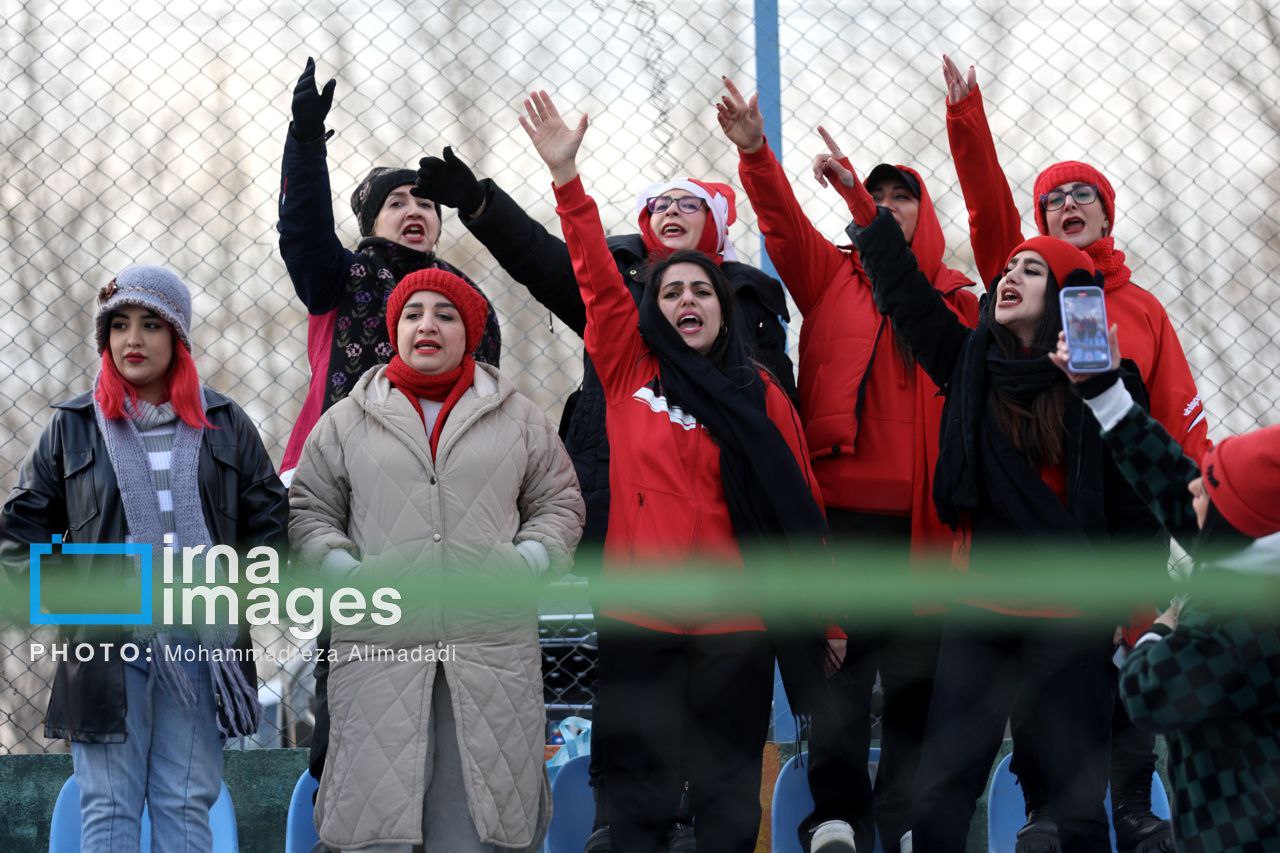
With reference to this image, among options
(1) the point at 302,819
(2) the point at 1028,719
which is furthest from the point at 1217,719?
(1) the point at 302,819

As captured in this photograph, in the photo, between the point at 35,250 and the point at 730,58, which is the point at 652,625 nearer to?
the point at 730,58

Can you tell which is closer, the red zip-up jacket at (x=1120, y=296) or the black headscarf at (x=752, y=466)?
the black headscarf at (x=752, y=466)

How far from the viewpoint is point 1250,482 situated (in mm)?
2221

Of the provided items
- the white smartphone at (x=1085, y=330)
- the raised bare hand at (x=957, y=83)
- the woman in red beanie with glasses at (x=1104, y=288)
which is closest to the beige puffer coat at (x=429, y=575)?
the woman in red beanie with glasses at (x=1104, y=288)

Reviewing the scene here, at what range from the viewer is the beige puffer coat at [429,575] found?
9.28 feet

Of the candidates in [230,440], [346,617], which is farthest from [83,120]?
[346,617]

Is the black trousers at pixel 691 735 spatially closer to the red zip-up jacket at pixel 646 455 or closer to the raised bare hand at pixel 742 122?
the red zip-up jacket at pixel 646 455

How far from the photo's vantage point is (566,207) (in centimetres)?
310

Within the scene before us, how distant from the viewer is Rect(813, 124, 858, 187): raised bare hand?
11.0 feet

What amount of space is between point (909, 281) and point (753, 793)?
1.11m

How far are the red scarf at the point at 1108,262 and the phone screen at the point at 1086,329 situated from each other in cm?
92

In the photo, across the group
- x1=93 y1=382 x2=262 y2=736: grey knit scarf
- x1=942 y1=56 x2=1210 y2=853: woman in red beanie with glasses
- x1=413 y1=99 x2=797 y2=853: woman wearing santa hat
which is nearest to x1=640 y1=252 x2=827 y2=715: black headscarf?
x1=413 y1=99 x2=797 y2=853: woman wearing santa hat

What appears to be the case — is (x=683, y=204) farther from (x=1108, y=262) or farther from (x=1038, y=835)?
(x=1038, y=835)

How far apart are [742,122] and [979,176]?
23.2 inches
